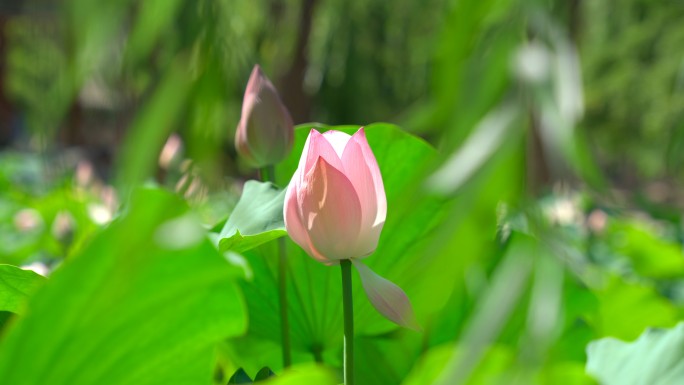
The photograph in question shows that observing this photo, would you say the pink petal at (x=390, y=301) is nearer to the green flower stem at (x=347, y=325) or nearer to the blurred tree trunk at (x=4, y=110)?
the green flower stem at (x=347, y=325)

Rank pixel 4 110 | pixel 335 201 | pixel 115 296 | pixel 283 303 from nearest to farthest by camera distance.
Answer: pixel 115 296 → pixel 335 201 → pixel 283 303 → pixel 4 110

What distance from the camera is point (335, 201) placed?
391mm

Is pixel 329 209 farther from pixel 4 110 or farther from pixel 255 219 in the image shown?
pixel 4 110

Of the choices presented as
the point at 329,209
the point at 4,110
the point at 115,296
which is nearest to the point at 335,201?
the point at 329,209

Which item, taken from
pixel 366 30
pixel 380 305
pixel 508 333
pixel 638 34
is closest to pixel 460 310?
pixel 508 333

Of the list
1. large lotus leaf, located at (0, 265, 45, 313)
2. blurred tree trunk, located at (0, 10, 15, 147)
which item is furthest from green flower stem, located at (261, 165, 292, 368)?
blurred tree trunk, located at (0, 10, 15, 147)

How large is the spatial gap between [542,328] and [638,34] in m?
11.5

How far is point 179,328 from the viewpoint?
0.35 metres

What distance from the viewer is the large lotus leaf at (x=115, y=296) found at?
28 centimetres

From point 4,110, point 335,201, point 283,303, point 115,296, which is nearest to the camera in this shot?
point 115,296

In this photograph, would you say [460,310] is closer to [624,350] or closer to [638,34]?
[624,350]

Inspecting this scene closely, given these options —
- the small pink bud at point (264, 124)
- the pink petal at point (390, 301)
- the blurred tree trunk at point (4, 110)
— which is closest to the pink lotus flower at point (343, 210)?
the pink petal at point (390, 301)

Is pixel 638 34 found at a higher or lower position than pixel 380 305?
higher

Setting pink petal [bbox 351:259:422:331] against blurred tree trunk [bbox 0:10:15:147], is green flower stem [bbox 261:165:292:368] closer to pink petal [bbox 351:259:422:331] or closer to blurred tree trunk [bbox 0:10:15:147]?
pink petal [bbox 351:259:422:331]
